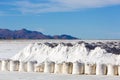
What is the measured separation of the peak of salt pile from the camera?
23.7 meters

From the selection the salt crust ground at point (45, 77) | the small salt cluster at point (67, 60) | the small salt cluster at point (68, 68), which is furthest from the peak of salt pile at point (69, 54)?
the salt crust ground at point (45, 77)

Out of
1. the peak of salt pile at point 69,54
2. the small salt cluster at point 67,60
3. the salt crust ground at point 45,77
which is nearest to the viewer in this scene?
the salt crust ground at point 45,77

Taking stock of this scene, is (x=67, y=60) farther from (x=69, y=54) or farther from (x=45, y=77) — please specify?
(x=45, y=77)

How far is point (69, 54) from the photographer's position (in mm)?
24969

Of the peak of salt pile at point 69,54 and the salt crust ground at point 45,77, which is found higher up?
the peak of salt pile at point 69,54

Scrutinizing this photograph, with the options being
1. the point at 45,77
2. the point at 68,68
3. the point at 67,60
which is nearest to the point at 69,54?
the point at 67,60

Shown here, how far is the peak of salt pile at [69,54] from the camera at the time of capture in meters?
23.7

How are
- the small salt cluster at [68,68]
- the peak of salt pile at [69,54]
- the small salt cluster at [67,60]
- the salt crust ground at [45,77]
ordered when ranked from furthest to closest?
the peak of salt pile at [69,54], the small salt cluster at [67,60], the small salt cluster at [68,68], the salt crust ground at [45,77]

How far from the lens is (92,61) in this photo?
922 inches

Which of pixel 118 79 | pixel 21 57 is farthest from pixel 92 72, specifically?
pixel 21 57

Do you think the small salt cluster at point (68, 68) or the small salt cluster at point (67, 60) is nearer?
the small salt cluster at point (68, 68)

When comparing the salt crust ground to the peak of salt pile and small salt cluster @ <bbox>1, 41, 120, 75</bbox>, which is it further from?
the peak of salt pile

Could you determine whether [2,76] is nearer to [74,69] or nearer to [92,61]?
[74,69]

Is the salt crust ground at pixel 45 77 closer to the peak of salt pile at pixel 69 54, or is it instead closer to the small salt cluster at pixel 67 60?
the small salt cluster at pixel 67 60
